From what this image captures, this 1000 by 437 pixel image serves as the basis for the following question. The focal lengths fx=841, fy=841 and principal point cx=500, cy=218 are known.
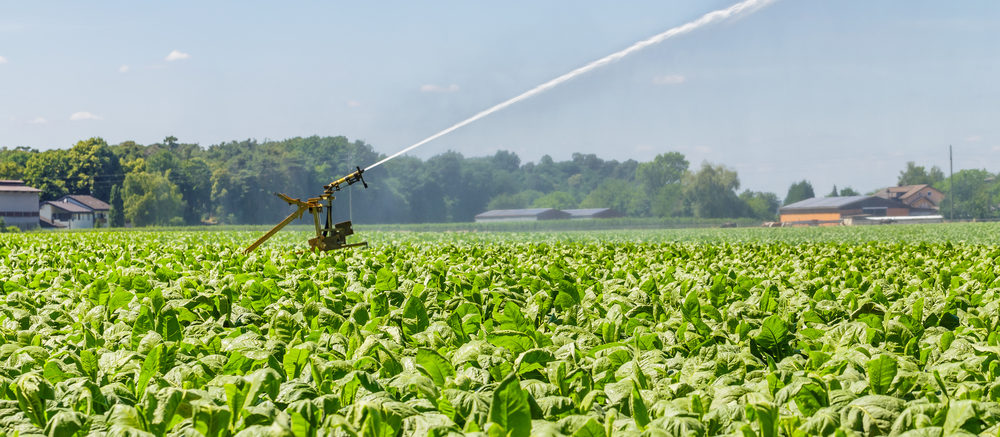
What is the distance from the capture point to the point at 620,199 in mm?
127250

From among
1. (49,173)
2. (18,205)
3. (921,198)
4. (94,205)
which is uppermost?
(49,173)

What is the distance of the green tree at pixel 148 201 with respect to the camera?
105 m

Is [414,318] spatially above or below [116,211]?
below

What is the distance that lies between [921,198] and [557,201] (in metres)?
68.4

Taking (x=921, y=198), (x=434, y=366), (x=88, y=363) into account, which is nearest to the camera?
(x=434, y=366)

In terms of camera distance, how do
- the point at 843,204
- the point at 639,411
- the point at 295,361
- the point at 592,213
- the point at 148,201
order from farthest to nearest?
1. the point at 843,204
2. the point at 592,213
3. the point at 148,201
4. the point at 295,361
5. the point at 639,411

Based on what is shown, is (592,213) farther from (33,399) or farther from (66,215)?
(33,399)

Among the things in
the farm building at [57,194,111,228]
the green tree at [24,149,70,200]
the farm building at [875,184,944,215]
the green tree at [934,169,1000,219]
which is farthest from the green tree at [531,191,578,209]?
the green tree at [24,149,70,200]

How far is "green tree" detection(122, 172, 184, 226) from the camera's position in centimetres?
10469

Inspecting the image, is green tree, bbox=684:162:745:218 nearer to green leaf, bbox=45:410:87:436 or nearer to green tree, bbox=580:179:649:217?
green tree, bbox=580:179:649:217

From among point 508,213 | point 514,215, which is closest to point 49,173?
point 508,213

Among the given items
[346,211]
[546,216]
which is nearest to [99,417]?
[346,211]

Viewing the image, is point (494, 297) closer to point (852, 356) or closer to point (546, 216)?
point (852, 356)

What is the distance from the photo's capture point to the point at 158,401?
95.8 inches
